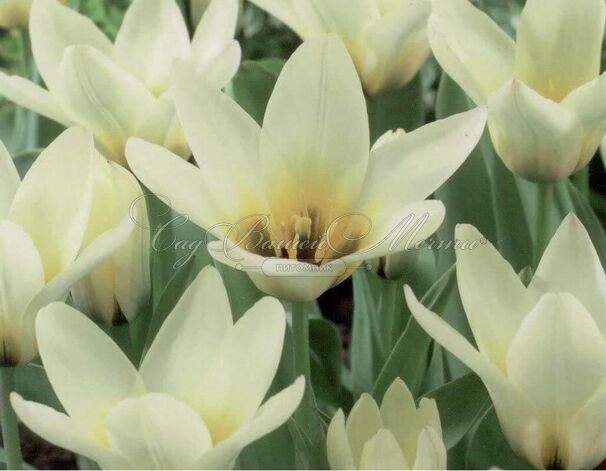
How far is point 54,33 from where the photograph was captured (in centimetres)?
84

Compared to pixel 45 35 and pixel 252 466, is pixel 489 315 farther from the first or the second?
pixel 45 35

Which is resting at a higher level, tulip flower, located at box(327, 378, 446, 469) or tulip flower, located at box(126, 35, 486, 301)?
tulip flower, located at box(126, 35, 486, 301)

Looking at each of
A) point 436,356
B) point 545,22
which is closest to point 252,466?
point 436,356

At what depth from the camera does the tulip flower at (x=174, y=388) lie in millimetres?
514

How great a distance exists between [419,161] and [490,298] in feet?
0.29

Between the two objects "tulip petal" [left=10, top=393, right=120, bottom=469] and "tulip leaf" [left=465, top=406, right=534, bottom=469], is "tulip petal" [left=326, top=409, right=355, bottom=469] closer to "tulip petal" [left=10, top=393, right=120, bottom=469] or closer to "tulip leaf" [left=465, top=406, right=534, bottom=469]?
"tulip petal" [left=10, top=393, right=120, bottom=469]

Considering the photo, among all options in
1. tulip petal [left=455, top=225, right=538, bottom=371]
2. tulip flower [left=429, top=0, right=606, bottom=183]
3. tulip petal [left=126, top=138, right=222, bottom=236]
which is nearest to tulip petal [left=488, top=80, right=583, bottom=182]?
tulip flower [left=429, top=0, right=606, bottom=183]

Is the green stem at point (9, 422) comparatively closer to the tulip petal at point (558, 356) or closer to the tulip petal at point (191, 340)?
the tulip petal at point (191, 340)

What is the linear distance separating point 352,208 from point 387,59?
0.23 meters

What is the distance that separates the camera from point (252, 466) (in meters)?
0.79

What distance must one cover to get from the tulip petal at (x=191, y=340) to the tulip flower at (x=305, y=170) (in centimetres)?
3

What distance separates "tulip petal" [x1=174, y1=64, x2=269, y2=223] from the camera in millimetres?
609

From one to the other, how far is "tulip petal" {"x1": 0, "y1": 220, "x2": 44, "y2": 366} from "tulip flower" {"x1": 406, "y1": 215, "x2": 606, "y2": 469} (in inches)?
8.2

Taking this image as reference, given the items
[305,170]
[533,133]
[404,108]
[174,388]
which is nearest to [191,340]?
[174,388]
